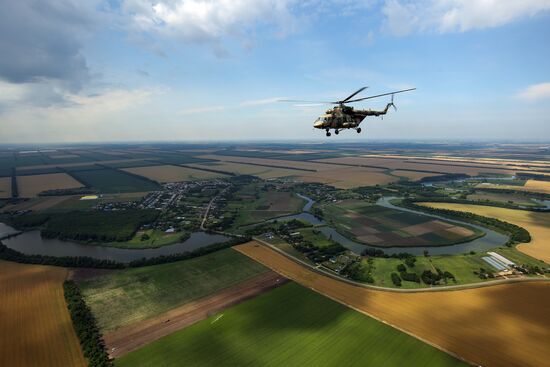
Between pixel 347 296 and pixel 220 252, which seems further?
pixel 220 252

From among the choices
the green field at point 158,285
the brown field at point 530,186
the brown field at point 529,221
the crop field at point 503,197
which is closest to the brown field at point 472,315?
the green field at point 158,285

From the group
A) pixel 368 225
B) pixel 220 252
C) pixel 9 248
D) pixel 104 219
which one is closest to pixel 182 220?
pixel 104 219

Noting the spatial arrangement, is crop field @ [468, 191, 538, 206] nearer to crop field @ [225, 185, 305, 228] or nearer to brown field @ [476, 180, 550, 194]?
brown field @ [476, 180, 550, 194]

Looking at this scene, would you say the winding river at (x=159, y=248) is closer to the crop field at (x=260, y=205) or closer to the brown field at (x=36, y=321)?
the brown field at (x=36, y=321)

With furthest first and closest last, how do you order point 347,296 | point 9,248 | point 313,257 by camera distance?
point 9,248 < point 313,257 < point 347,296

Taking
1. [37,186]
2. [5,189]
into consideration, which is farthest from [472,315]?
[5,189]

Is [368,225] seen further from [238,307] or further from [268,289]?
[238,307]
